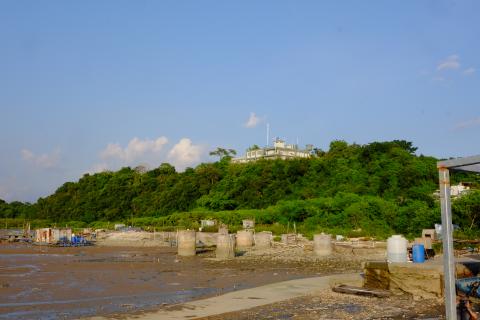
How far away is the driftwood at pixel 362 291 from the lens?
45.5 ft

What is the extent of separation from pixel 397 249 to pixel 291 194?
6183 cm

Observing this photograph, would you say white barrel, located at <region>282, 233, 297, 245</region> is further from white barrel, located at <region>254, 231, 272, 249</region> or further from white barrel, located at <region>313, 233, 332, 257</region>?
white barrel, located at <region>313, 233, 332, 257</region>

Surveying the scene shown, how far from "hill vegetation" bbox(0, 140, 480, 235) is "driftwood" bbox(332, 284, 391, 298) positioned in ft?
82.9

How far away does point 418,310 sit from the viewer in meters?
12.1

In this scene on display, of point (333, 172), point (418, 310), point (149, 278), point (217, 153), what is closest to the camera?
point (418, 310)

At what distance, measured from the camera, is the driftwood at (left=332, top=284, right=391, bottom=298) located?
13859 millimetres

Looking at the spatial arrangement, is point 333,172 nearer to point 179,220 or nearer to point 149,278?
point 179,220

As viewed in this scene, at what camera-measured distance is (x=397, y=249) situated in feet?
51.0

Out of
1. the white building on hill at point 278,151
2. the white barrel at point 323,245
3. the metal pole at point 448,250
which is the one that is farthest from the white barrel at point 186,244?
the white building on hill at point 278,151

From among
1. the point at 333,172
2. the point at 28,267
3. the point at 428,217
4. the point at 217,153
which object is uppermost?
the point at 217,153

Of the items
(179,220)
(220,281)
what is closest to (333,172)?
(179,220)

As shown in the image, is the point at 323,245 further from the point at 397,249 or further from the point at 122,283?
the point at 397,249

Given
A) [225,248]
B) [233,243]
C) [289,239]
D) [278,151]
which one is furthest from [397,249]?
[278,151]

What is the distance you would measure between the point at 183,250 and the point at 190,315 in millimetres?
28574
